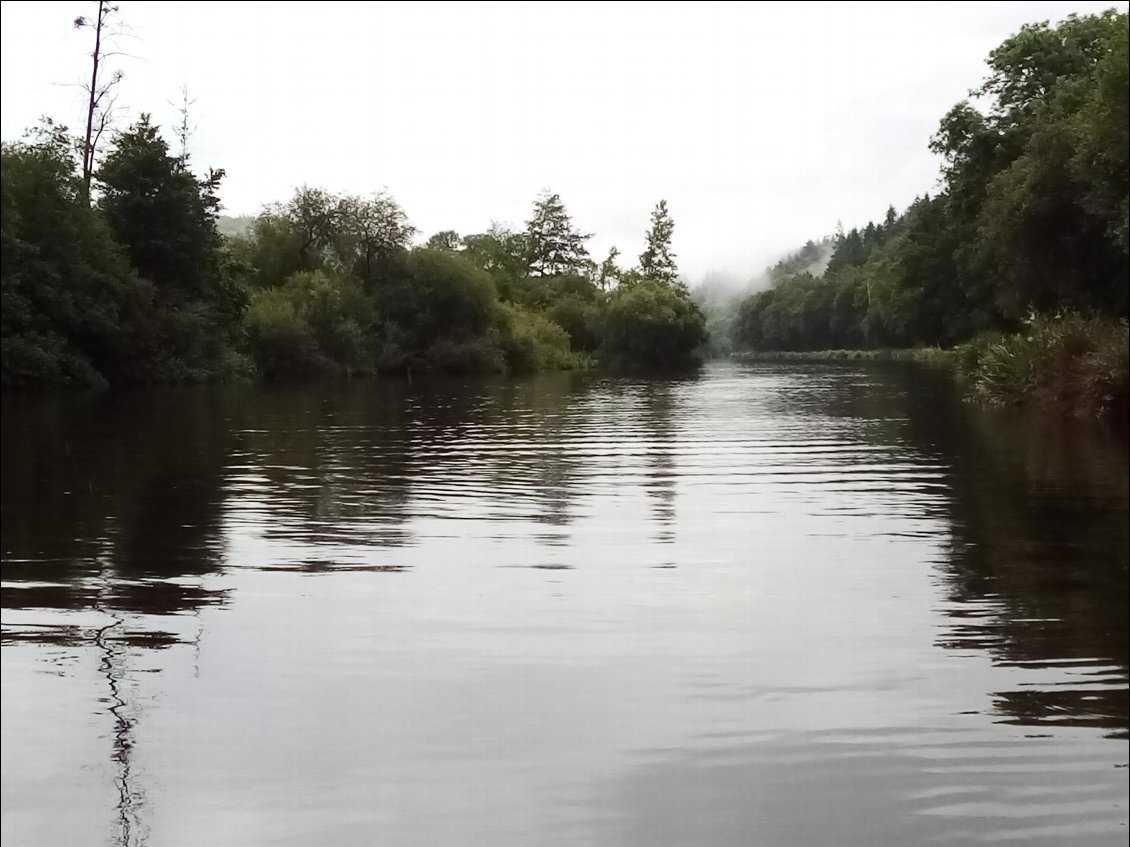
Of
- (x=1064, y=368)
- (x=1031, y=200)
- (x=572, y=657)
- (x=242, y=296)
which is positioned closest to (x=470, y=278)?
(x=242, y=296)

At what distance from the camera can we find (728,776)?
17.0 feet

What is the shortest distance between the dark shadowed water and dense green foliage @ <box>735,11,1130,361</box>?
41.4 ft

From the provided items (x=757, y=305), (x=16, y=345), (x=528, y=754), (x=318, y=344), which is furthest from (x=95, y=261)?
(x=757, y=305)

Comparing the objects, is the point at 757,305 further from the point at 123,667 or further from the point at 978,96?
the point at 123,667

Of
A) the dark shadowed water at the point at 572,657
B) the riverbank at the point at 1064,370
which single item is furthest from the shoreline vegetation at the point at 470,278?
the dark shadowed water at the point at 572,657

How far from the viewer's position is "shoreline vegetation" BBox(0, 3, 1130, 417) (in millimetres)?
29672

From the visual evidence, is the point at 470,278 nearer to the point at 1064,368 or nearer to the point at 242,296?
the point at 242,296

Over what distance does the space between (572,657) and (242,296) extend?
173ft

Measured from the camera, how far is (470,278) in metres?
76.3

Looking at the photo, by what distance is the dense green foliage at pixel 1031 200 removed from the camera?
86.2 feet

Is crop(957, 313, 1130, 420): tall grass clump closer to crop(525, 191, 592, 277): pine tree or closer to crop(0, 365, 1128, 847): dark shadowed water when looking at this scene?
crop(0, 365, 1128, 847): dark shadowed water

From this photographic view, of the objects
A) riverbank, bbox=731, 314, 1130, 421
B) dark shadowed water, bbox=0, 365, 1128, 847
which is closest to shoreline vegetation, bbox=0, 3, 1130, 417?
riverbank, bbox=731, 314, 1130, 421

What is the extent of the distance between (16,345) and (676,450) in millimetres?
29481

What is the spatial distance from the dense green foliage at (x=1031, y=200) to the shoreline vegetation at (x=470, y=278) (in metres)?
0.08
